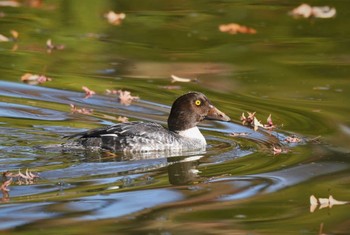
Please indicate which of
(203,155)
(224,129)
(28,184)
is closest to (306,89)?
(224,129)

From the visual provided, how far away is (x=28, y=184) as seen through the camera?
10.8m

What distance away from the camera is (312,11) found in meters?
21.5

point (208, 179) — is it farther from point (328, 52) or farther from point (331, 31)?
point (331, 31)

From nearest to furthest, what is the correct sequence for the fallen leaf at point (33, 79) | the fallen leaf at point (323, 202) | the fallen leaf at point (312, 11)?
the fallen leaf at point (323, 202) → the fallen leaf at point (33, 79) → the fallen leaf at point (312, 11)

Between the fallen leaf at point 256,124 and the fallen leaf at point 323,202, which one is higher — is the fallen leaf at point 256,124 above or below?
above

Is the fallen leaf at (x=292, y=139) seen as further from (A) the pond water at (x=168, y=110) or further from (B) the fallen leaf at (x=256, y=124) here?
(B) the fallen leaf at (x=256, y=124)

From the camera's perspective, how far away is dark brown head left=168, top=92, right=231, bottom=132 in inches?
529

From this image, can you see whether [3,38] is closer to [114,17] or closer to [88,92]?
[114,17]

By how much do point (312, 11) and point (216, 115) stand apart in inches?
332

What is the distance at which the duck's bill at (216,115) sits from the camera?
1353cm

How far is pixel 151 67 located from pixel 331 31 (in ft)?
13.9

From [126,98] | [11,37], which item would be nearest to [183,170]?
[126,98]

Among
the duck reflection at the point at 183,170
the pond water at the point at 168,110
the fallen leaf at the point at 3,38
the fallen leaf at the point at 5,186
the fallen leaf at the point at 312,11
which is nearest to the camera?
the pond water at the point at 168,110

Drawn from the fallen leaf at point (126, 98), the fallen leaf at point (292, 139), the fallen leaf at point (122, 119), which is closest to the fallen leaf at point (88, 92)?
the fallen leaf at point (126, 98)
